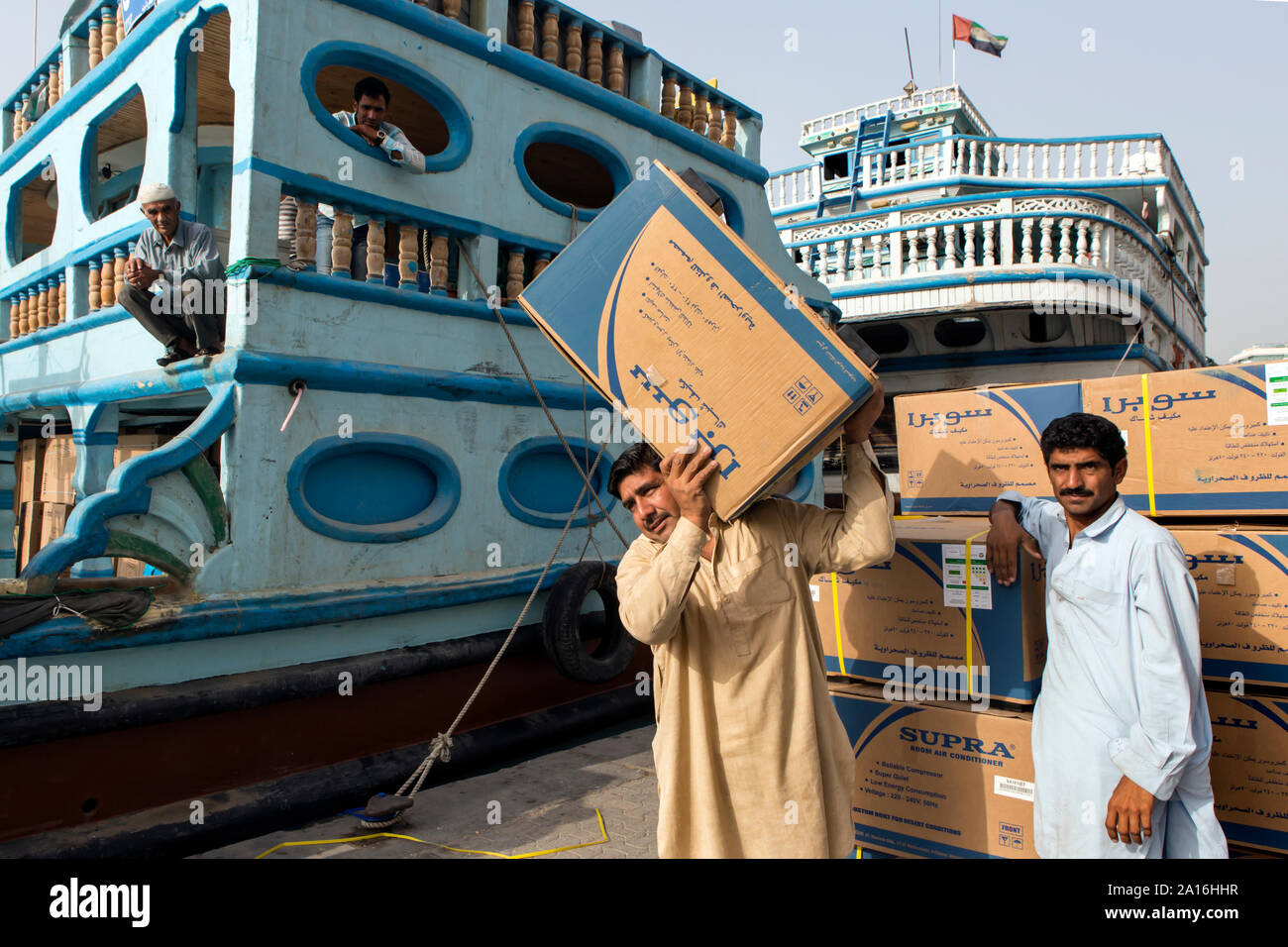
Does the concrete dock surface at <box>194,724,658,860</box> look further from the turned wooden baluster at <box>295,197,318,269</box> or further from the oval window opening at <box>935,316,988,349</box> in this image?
the oval window opening at <box>935,316,988,349</box>

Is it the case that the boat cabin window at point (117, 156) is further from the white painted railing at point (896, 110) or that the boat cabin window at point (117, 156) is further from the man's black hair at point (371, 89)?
the white painted railing at point (896, 110)

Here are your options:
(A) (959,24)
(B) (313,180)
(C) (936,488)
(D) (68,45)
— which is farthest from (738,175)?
(A) (959,24)

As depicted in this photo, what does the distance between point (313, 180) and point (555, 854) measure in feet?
11.5

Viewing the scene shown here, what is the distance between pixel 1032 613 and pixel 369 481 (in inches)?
132

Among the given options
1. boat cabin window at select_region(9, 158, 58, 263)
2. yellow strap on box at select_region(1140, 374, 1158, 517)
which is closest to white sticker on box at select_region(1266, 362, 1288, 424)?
yellow strap on box at select_region(1140, 374, 1158, 517)

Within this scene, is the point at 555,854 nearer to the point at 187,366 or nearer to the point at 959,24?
the point at 187,366

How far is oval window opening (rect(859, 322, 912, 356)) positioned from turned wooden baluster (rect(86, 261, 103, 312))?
8806 millimetres

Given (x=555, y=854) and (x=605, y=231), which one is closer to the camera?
(x=605, y=231)

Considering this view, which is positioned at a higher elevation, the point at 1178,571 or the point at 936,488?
the point at 936,488

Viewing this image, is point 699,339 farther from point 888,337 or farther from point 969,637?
point 888,337

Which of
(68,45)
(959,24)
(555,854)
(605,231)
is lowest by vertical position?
(555,854)

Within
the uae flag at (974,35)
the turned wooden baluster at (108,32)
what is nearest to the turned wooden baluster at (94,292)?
the turned wooden baluster at (108,32)

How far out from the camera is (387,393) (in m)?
4.41

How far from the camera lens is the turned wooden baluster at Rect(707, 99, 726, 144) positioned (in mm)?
6735
